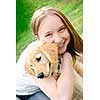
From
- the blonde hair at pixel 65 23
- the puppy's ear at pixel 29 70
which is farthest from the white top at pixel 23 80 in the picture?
the blonde hair at pixel 65 23

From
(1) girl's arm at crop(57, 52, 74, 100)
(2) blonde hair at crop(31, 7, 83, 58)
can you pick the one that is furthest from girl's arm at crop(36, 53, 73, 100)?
(2) blonde hair at crop(31, 7, 83, 58)

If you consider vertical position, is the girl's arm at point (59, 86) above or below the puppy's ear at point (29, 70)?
below

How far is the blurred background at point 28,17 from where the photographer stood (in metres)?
1.23

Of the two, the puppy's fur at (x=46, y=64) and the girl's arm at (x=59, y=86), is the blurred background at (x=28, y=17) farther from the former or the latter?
the girl's arm at (x=59, y=86)

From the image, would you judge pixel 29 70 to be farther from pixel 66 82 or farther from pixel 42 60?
pixel 66 82

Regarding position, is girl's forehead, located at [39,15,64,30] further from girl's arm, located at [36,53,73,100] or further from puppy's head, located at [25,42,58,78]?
girl's arm, located at [36,53,73,100]

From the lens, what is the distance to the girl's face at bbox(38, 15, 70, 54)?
1227mm

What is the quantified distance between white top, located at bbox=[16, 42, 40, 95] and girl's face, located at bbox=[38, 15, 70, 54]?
0.25 ft

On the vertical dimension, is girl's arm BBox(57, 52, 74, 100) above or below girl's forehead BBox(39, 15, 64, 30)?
below

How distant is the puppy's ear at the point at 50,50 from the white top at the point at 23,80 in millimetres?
46

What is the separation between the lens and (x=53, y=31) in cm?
123
